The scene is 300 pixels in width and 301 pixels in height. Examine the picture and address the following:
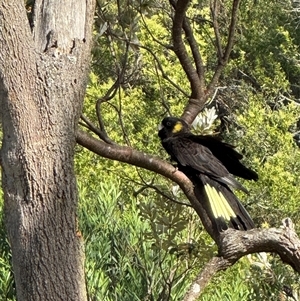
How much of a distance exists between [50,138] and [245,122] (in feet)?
18.8

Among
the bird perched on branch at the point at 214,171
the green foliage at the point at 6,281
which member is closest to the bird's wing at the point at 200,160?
the bird perched on branch at the point at 214,171

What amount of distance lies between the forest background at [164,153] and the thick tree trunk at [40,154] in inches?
24.6

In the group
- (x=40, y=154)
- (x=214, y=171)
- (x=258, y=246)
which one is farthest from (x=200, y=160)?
(x=40, y=154)

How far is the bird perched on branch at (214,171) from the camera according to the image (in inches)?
84.9

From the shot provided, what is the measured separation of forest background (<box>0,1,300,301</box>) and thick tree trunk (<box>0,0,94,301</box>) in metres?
0.63

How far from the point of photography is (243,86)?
9805mm

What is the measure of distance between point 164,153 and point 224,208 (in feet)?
15.6

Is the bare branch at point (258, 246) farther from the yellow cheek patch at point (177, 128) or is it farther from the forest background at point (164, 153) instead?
the yellow cheek patch at point (177, 128)

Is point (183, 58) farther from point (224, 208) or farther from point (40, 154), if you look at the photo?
point (40, 154)

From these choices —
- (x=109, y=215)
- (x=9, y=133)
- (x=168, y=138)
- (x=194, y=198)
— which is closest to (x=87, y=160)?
(x=109, y=215)

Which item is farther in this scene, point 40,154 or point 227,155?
point 227,155

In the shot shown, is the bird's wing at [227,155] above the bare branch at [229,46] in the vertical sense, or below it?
below

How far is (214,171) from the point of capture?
2.46m

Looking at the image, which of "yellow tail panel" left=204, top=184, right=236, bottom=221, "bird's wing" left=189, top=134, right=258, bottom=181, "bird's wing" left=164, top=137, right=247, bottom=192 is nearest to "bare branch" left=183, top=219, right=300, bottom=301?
"yellow tail panel" left=204, top=184, right=236, bottom=221
